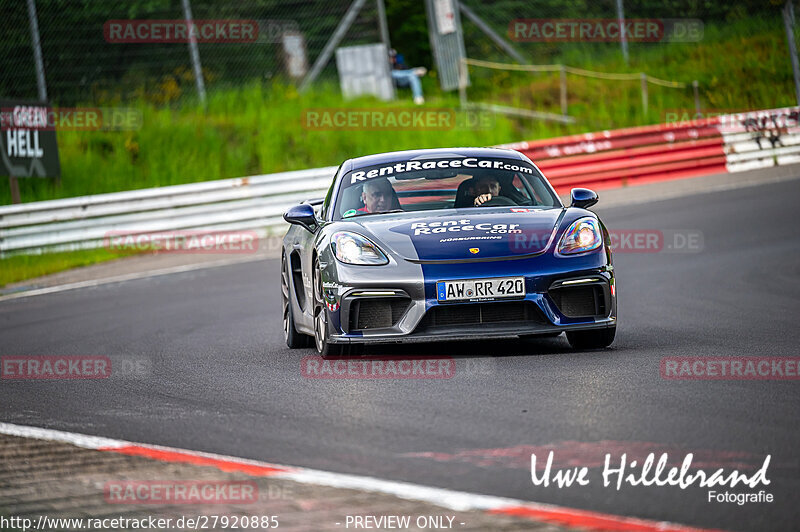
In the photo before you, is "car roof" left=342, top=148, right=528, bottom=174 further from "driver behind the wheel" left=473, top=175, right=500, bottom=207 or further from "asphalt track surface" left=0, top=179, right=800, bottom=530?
"asphalt track surface" left=0, top=179, right=800, bottom=530

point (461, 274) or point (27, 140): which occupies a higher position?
point (27, 140)

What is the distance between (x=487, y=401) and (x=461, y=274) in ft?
4.23

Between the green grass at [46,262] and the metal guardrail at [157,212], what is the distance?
151 millimetres

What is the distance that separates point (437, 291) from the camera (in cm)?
717

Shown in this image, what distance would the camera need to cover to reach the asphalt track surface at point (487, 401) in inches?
180

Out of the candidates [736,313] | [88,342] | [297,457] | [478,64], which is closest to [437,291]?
[297,457]

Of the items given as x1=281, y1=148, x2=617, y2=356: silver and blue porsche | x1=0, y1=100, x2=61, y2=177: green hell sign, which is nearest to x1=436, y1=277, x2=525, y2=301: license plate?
x1=281, y1=148, x2=617, y2=356: silver and blue porsche

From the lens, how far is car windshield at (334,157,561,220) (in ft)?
27.8

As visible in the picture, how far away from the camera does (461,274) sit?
23.6 ft

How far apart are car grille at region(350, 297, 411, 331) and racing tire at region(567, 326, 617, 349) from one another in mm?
1123

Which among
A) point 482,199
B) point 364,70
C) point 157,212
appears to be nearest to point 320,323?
point 482,199

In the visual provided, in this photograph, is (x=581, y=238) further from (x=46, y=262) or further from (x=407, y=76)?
(x=407, y=76)

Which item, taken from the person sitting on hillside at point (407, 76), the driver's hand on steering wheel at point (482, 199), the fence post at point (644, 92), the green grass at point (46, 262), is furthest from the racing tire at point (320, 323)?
the fence post at point (644, 92)

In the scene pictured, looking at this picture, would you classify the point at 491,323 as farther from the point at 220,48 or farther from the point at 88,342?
the point at 220,48
